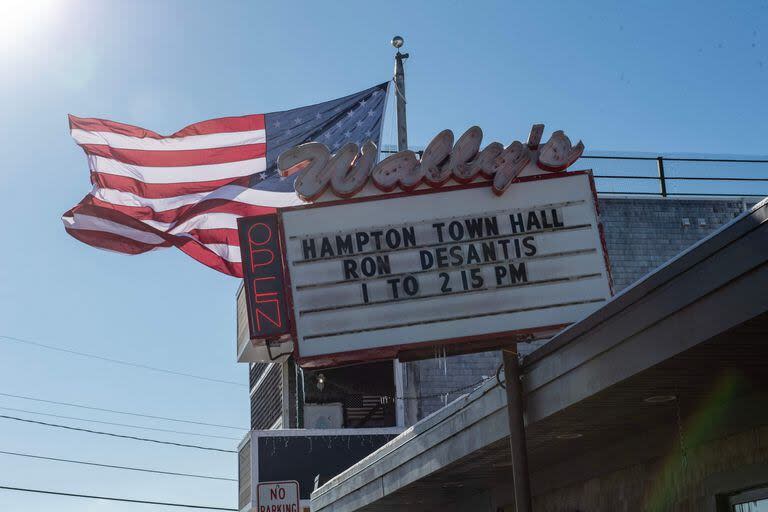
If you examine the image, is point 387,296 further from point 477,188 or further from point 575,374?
point 575,374

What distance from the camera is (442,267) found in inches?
445

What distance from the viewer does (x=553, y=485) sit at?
1243 cm

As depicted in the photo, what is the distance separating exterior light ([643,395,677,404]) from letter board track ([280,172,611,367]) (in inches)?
94.2

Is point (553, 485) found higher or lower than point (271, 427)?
lower

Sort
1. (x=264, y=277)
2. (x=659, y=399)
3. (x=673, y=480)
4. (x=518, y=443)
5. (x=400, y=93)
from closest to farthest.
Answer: (x=659, y=399), (x=518, y=443), (x=673, y=480), (x=264, y=277), (x=400, y=93)

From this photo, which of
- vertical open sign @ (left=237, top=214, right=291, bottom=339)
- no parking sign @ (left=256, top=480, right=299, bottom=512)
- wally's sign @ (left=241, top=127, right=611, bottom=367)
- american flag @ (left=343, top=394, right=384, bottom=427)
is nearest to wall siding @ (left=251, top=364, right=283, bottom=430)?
american flag @ (left=343, top=394, right=384, bottom=427)

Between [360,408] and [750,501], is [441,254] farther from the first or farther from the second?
[360,408]

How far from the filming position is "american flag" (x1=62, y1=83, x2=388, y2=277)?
13688 millimetres

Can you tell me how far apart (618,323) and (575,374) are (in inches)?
37.7

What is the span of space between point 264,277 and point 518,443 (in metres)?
3.54

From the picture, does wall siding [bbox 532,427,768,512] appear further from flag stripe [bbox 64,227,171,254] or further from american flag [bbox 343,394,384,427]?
american flag [bbox 343,394,384,427]

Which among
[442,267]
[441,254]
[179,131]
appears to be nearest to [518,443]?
[442,267]

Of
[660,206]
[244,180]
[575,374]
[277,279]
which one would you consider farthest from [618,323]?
[660,206]

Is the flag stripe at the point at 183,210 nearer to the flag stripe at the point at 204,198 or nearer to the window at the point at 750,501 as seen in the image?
the flag stripe at the point at 204,198
